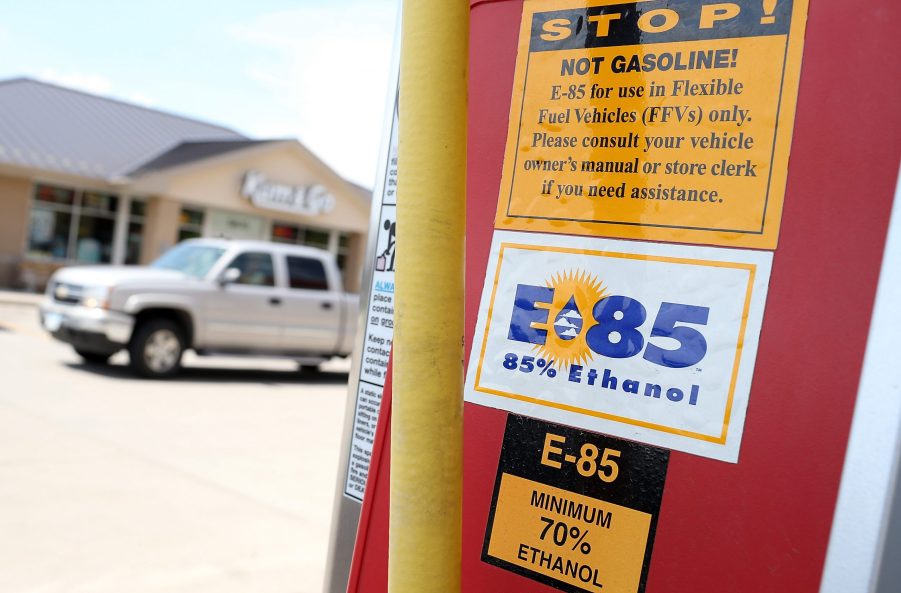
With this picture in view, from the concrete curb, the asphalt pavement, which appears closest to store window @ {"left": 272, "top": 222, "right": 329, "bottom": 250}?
the concrete curb

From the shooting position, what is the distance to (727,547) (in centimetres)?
130

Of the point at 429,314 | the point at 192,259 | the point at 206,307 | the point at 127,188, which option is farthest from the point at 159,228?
the point at 429,314

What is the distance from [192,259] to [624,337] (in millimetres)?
11401

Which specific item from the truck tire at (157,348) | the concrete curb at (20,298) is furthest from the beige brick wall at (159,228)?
the truck tire at (157,348)

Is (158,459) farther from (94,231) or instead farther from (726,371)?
(94,231)

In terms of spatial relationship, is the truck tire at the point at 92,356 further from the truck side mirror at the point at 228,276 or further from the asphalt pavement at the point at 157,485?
the truck side mirror at the point at 228,276

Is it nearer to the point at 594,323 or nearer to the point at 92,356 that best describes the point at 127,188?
the point at 92,356

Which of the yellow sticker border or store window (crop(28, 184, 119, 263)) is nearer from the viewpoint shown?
the yellow sticker border

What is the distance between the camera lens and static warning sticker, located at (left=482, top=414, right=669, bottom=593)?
140 centimetres

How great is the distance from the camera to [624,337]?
146cm

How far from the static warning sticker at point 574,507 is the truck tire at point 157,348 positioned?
10.3m

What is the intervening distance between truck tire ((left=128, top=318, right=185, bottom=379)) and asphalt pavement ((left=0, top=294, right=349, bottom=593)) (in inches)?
12.4

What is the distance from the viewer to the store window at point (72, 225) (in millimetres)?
25141

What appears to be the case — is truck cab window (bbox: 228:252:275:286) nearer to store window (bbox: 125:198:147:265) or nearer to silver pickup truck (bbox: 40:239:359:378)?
silver pickup truck (bbox: 40:239:359:378)
